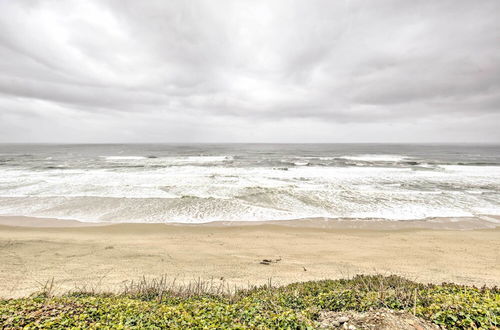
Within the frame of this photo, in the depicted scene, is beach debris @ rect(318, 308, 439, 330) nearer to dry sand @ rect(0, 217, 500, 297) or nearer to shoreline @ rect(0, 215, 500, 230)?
dry sand @ rect(0, 217, 500, 297)

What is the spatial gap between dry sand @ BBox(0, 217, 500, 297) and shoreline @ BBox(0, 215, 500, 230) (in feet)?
0.18

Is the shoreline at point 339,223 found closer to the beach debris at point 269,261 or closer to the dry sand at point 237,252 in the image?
the dry sand at point 237,252

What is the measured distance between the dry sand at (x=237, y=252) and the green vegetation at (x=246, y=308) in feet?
6.37

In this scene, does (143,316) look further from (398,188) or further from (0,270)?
(398,188)

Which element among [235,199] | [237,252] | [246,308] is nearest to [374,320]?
[246,308]

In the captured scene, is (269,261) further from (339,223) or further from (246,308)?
(339,223)

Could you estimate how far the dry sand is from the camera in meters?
6.67

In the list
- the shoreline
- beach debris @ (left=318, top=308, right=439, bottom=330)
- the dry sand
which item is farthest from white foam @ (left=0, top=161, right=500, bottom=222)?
beach debris @ (left=318, top=308, right=439, bottom=330)

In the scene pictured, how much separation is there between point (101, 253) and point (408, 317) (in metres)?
9.22

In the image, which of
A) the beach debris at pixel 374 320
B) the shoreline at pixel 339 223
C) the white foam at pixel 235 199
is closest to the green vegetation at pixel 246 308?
the beach debris at pixel 374 320

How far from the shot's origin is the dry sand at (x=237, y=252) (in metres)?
6.67

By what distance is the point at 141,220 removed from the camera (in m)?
12.7

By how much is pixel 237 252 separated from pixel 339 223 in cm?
640

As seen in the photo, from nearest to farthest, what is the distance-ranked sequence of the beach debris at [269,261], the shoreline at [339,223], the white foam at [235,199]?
the beach debris at [269,261]
the shoreline at [339,223]
the white foam at [235,199]
